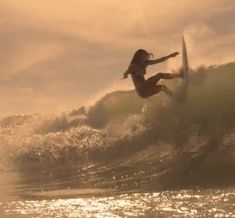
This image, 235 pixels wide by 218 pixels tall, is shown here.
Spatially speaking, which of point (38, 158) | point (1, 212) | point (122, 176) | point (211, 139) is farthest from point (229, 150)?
point (1, 212)

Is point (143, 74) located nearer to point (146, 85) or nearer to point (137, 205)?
point (146, 85)

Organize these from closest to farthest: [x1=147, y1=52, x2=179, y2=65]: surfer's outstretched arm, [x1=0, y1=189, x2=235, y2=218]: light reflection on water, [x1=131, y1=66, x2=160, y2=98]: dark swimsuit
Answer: [x1=147, y1=52, x2=179, y2=65]: surfer's outstretched arm < [x1=131, y1=66, x2=160, y2=98]: dark swimsuit < [x1=0, y1=189, x2=235, y2=218]: light reflection on water

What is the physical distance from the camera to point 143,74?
12.5 metres

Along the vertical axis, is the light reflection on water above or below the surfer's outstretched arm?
below

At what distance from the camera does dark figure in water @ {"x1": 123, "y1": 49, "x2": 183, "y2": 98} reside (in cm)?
1200

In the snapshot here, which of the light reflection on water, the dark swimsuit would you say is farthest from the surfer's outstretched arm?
the light reflection on water

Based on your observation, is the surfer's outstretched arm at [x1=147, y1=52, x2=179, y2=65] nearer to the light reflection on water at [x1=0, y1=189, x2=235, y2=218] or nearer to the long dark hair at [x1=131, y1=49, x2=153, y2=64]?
the long dark hair at [x1=131, y1=49, x2=153, y2=64]

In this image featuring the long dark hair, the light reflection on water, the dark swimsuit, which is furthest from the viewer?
the light reflection on water

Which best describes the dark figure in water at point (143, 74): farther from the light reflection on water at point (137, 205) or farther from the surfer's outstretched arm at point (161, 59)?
the light reflection on water at point (137, 205)

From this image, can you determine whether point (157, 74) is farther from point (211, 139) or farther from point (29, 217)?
A: point (211, 139)

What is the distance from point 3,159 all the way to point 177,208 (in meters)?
21.0

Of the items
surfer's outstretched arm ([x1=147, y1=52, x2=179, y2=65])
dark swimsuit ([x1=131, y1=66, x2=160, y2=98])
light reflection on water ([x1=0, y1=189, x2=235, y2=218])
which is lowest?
→ light reflection on water ([x1=0, y1=189, x2=235, y2=218])

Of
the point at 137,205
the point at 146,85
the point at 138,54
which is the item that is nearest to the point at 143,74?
the point at 146,85

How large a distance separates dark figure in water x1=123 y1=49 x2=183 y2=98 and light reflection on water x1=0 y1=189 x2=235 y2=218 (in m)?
2.96
